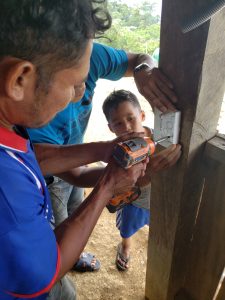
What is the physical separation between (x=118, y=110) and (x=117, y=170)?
74 centimetres

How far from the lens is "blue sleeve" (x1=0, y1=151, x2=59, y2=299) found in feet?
2.30

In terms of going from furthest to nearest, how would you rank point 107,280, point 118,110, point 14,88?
point 107,280, point 118,110, point 14,88

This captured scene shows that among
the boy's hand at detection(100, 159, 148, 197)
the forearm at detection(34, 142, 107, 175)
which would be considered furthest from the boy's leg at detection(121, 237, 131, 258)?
the boy's hand at detection(100, 159, 148, 197)

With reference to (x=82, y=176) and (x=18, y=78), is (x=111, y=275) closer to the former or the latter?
(x=82, y=176)

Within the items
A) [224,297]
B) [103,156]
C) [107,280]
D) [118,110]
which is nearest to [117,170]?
[103,156]

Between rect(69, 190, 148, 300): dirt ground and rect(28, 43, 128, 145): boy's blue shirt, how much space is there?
3.70 ft

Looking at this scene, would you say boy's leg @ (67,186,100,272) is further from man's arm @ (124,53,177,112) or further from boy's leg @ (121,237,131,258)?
man's arm @ (124,53,177,112)

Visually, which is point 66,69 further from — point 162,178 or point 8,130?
point 162,178

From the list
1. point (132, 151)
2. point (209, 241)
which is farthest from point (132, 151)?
point (209, 241)

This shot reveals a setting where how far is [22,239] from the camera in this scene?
0.72 m

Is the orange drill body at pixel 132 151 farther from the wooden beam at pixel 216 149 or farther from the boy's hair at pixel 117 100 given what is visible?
the boy's hair at pixel 117 100

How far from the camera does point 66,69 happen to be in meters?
0.73

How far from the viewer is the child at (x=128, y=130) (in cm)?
172

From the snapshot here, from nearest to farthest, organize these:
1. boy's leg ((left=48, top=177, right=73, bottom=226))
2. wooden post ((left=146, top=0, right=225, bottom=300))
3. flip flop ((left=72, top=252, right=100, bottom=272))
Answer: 1. wooden post ((left=146, top=0, right=225, bottom=300))
2. boy's leg ((left=48, top=177, right=73, bottom=226))
3. flip flop ((left=72, top=252, right=100, bottom=272))
